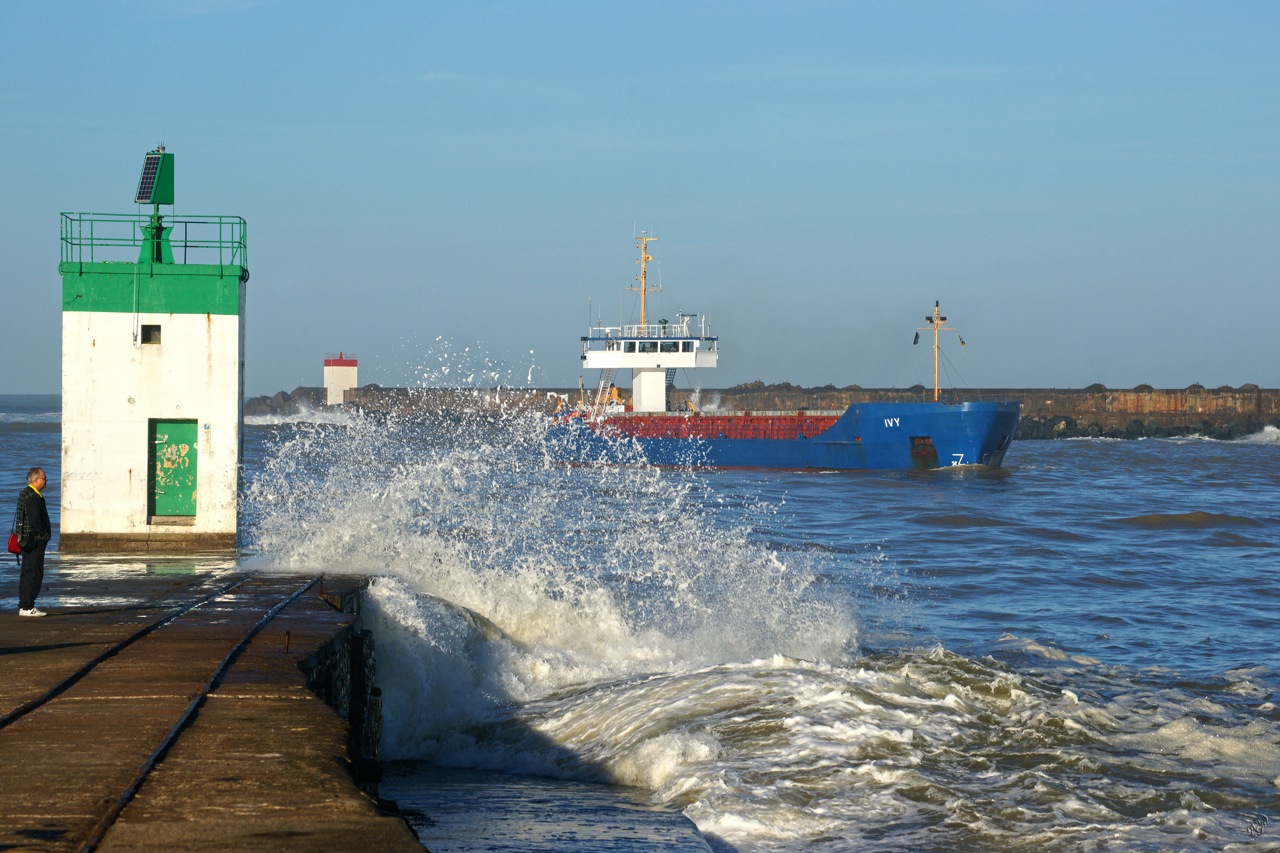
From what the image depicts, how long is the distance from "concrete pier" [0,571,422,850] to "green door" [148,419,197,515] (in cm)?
558

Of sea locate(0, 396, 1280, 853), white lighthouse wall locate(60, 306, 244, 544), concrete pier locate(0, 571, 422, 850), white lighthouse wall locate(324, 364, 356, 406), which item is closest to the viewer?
concrete pier locate(0, 571, 422, 850)

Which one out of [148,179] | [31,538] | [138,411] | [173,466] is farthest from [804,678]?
[148,179]

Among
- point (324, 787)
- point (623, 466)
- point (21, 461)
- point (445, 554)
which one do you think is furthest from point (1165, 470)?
point (324, 787)

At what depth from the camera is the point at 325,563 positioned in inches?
523

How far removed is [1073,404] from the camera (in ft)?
283

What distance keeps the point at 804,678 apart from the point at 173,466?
9024mm

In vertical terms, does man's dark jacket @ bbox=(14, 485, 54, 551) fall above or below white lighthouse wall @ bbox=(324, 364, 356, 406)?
below

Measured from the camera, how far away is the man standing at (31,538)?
367 inches

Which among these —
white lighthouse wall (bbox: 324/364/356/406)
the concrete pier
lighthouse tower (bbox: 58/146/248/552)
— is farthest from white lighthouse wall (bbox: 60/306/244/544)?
white lighthouse wall (bbox: 324/364/356/406)

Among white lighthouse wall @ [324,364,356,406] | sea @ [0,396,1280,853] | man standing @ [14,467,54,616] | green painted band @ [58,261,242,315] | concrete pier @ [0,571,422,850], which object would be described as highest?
white lighthouse wall @ [324,364,356,406]

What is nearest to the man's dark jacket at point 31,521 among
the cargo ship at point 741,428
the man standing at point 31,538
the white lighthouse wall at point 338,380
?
the man standing at point 31,538

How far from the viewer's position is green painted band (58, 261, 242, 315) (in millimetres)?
14898

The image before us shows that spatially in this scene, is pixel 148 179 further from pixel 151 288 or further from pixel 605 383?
pixel 605 383

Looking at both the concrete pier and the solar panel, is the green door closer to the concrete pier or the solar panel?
the solar panel
